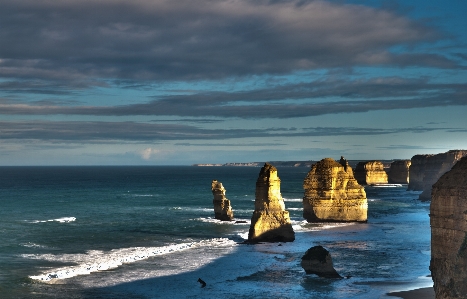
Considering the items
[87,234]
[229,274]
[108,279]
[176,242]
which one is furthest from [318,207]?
[108,279]

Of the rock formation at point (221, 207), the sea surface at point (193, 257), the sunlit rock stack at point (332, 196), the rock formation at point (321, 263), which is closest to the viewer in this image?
the sea surface at point (193, 257)

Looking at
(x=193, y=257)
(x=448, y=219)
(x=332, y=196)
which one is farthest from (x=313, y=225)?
(x=448, y=219)

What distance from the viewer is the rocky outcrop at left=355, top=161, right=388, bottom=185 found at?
17725cm

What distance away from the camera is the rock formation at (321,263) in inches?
1576

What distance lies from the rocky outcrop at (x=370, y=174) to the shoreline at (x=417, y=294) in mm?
143156

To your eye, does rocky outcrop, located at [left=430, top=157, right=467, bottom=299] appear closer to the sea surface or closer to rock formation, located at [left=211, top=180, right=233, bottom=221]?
the sea surface

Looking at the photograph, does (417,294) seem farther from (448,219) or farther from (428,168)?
(428,168)

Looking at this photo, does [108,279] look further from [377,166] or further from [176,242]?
[377,166]

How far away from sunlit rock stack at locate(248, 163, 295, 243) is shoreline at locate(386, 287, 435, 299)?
64.4 ft

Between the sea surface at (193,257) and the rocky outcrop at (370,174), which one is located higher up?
the rocky outcrop at (370,174)

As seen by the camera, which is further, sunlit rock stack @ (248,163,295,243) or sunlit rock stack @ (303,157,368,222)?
sunlit rock stack @ (303,157,368,222)

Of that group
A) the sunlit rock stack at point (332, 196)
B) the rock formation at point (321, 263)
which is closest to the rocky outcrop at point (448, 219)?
the rock formation at point (321, 263)

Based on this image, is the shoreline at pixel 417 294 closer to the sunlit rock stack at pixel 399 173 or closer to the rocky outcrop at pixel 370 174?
the rocky outcrop at pixel 370 174

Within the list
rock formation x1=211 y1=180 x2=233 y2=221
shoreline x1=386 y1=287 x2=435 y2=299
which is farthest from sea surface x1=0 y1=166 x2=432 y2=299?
rock formation x1=211 y1=180 x2=233 y2=221
